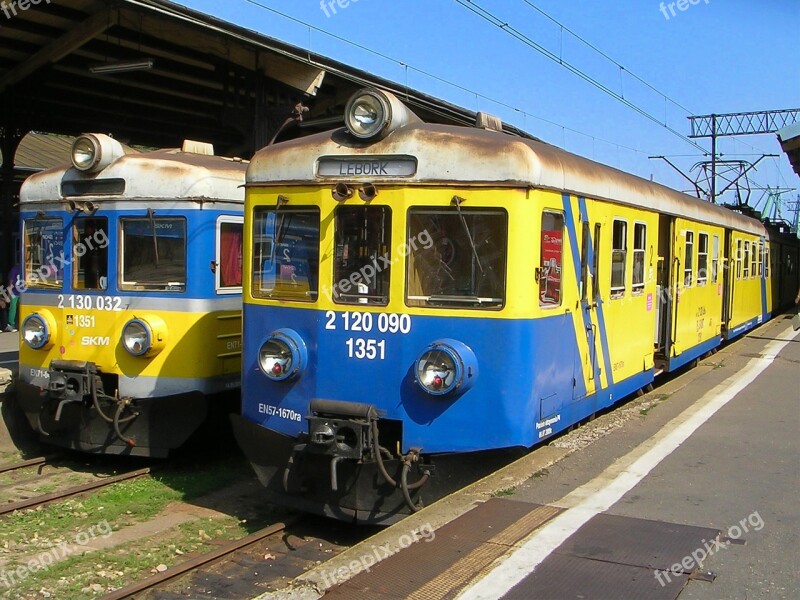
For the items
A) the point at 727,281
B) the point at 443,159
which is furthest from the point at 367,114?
the point at 727,281

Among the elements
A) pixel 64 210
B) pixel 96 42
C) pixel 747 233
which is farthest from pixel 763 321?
pixel 64 210

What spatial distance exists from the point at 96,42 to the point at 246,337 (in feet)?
32.4

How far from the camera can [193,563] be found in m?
5.80

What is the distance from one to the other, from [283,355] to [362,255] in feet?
3.08

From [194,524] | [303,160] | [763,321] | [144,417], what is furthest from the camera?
[763,321]

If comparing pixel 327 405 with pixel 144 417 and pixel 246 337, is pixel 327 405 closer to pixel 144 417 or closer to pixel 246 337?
pixel 246 337

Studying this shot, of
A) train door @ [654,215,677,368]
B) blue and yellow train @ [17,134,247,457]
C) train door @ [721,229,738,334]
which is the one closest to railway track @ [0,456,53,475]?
blue and yellow train @ [17,134,247,457]

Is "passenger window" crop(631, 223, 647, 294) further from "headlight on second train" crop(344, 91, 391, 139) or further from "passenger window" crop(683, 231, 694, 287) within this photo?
"headlight on second train" crop(344, 91, 391, 139)

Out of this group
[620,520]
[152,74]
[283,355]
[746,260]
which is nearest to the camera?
[620,520]

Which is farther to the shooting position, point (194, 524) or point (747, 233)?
point (747, 233)

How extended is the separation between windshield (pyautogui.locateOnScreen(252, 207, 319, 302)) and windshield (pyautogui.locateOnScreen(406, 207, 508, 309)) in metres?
0.79

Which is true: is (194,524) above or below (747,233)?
below

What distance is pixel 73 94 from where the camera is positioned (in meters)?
17.4

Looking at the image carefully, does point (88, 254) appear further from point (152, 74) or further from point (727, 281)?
point (727, 281)
